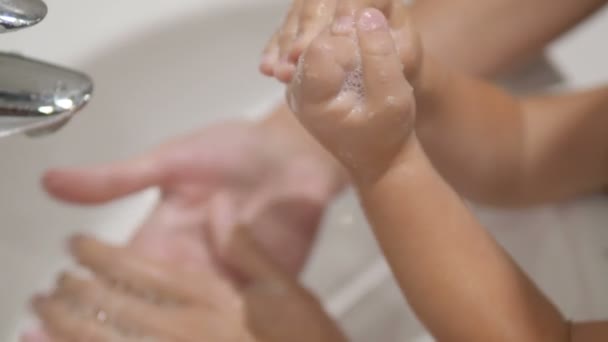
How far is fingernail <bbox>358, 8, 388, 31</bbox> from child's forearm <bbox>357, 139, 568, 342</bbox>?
6 cm

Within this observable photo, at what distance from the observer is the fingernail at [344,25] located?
0.99 ft

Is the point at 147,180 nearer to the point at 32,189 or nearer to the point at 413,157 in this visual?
the point at 32,189

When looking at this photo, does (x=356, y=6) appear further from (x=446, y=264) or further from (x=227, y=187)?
(x=227, y=187)

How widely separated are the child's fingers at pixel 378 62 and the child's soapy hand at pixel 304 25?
0.04 feet

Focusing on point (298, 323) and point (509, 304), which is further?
point (298, 323)

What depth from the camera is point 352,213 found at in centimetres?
60

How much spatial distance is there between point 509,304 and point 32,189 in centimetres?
39

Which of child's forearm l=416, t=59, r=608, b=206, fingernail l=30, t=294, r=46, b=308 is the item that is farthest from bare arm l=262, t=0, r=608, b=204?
fingernail l=30, t=294, r=46, b=308

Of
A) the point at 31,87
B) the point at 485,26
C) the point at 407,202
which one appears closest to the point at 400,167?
the point at 407,202

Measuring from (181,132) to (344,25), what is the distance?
0.39 meters

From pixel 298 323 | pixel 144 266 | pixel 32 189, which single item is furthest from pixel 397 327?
pixel 32 189

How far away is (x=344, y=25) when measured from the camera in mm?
304

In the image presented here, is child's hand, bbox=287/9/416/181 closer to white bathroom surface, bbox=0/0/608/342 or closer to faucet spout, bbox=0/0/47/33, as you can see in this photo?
faucet spout, bbox=0/0/47/33

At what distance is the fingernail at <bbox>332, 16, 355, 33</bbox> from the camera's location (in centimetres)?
30
